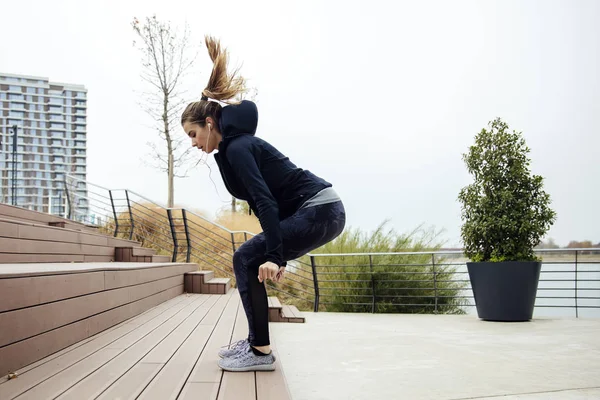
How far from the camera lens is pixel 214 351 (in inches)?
92.7

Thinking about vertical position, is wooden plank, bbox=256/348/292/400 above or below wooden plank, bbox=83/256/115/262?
below

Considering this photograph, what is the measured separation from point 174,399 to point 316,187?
91 cm

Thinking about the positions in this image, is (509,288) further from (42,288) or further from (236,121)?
(42,288)

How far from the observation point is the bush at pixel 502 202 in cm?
562

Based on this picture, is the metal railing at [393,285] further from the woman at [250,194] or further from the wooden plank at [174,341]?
the woman at [250,194]

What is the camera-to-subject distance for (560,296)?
6211mm

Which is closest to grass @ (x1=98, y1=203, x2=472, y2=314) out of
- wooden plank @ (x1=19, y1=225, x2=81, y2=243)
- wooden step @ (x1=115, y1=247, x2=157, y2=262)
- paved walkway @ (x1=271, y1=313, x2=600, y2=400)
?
wooden step @ (x1=115, y1=247, x2=157, y2=262)

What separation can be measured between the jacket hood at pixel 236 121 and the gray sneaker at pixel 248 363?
84 centimetres

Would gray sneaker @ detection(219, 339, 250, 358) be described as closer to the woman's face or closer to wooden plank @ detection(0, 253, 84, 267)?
the woman's face

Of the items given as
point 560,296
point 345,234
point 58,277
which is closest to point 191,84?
point 345,234

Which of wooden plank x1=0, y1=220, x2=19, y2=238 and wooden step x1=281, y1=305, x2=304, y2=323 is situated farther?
wooden step x1=281, y1=305, x2=304, y2=323

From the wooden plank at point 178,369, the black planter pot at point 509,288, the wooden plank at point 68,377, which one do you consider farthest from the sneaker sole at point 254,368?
the black planter pot at point 509,288

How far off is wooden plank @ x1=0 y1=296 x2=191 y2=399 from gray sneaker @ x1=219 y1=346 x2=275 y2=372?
0.59 metres

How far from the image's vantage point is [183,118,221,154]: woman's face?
195cm
